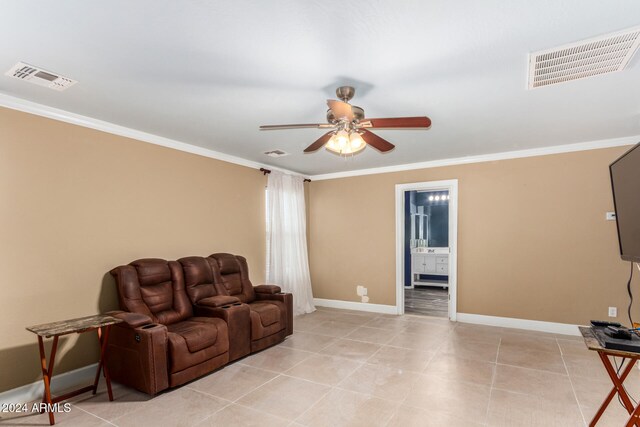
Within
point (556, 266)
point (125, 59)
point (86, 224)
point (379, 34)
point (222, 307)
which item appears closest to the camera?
point (379, 34)

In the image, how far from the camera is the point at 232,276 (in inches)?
170

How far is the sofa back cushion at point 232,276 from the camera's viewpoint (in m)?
4.14

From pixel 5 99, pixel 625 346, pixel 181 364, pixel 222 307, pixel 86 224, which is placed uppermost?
pixel 5 99

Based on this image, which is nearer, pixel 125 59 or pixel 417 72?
pixel 125 59

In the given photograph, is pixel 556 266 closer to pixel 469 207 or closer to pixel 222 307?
pixel 469 207

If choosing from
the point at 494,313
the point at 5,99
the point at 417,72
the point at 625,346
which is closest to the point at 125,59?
the point at 5,99

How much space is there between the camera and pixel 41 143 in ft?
9.66

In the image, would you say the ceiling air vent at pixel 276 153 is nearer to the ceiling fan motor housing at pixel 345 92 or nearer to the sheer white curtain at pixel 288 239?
the sheer white curtain at pixel 288 239

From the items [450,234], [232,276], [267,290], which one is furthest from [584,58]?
[232,276]

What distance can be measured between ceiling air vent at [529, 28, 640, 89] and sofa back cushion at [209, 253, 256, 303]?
12.2ft

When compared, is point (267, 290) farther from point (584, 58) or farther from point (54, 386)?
point (584, 58)

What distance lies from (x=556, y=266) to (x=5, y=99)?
6.27m

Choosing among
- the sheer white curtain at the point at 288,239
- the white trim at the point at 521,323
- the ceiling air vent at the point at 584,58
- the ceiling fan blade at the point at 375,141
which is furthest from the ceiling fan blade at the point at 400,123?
the white trim at the point at 521,323

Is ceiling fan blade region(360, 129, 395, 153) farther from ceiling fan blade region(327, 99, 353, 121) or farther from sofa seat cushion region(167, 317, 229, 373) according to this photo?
sofa seat cushion region(167, 317, 229, 373)
